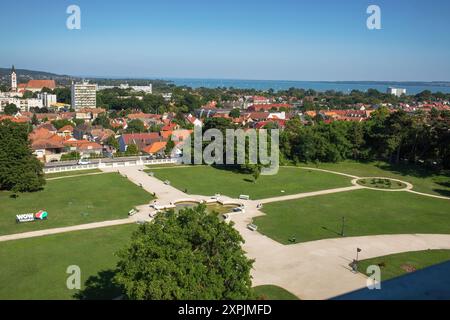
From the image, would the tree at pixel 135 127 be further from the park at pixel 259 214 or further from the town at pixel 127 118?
the park at pixel 259 214

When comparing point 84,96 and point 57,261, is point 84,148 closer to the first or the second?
point 57,261

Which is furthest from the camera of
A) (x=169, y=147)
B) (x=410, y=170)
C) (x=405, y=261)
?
(x=169, y=147)

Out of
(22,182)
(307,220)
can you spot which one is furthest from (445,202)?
(22,182)

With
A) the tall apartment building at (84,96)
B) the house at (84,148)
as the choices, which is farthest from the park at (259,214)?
the tall apartment building at (84,96)

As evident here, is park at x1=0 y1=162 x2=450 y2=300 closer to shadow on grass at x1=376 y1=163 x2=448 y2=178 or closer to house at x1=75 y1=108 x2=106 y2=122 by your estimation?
shadow on grass at x1=376 y1=163 x2=448 y2=178

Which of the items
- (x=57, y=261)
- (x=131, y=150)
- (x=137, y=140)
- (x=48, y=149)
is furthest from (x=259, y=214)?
(x=137, y=140)
